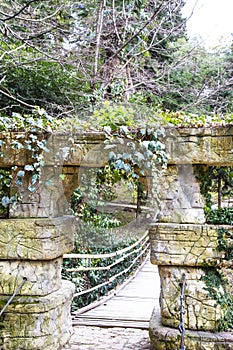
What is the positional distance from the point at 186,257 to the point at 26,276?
1.58 meters

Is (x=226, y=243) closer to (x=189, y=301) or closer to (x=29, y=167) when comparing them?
(x=189, y=301)

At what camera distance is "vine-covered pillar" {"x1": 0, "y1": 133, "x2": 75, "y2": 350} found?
3.49 metres

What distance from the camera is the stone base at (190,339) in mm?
3250

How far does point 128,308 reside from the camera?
5512mm

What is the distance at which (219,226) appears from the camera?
11.3ft

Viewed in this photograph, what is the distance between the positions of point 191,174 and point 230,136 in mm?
506

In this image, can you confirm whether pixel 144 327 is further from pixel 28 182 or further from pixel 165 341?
pixel 28 182

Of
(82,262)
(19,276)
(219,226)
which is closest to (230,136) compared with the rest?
(219,226)

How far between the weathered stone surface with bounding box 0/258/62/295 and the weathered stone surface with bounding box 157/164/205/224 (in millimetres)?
1386

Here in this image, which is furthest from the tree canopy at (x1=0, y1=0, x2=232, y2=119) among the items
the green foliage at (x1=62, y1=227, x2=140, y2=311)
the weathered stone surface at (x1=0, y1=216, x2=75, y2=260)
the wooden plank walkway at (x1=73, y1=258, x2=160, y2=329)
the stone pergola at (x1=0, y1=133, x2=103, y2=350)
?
the wooden plank walkway at (x1=73, y1=258, x2=160, y2=329)

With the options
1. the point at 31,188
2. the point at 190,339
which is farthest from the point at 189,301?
the point at 31,188

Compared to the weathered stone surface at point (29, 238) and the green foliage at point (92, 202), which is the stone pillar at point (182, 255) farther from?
the green foliage at point (92, 202)

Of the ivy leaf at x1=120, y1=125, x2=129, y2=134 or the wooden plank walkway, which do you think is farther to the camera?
the wooden plank walkway

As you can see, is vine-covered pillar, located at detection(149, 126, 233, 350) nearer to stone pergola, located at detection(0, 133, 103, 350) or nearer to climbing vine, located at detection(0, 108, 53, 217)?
stone pergola, located at detection(0, 133, 103, 350)
